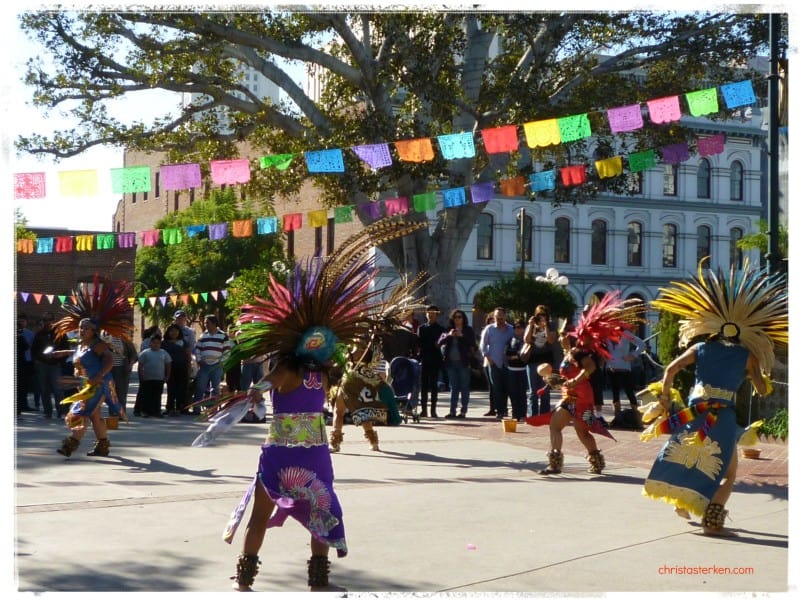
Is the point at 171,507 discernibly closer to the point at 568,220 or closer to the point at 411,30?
the point at 411,30

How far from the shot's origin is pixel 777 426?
44.3 ft

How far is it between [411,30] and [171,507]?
16.5 meters

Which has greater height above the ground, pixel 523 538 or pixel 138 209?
pixel 138 209

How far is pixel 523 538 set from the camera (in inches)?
294

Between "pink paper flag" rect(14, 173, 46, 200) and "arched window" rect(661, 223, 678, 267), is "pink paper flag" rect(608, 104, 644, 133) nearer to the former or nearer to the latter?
"pink paper flag" rect(14, 173, 46, 200)

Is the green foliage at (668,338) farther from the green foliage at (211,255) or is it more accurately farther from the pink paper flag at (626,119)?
the green foliage at (211,255)

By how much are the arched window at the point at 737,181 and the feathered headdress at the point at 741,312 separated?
150 feet

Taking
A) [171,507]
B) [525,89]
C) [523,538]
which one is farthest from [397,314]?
[525,89]

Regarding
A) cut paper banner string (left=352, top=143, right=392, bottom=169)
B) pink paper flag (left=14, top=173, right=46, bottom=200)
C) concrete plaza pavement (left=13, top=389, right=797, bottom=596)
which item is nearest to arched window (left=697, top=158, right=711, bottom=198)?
cut paper banner string (left=352, top=143, right=392, bottom=169)

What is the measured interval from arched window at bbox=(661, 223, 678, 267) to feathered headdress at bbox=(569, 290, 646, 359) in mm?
42107

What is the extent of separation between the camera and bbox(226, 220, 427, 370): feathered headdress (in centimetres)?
622

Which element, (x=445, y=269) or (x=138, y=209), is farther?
(x=138, y=209)

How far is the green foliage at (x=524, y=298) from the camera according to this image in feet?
90.3

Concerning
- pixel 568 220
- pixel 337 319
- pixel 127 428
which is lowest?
pixel 127 428
